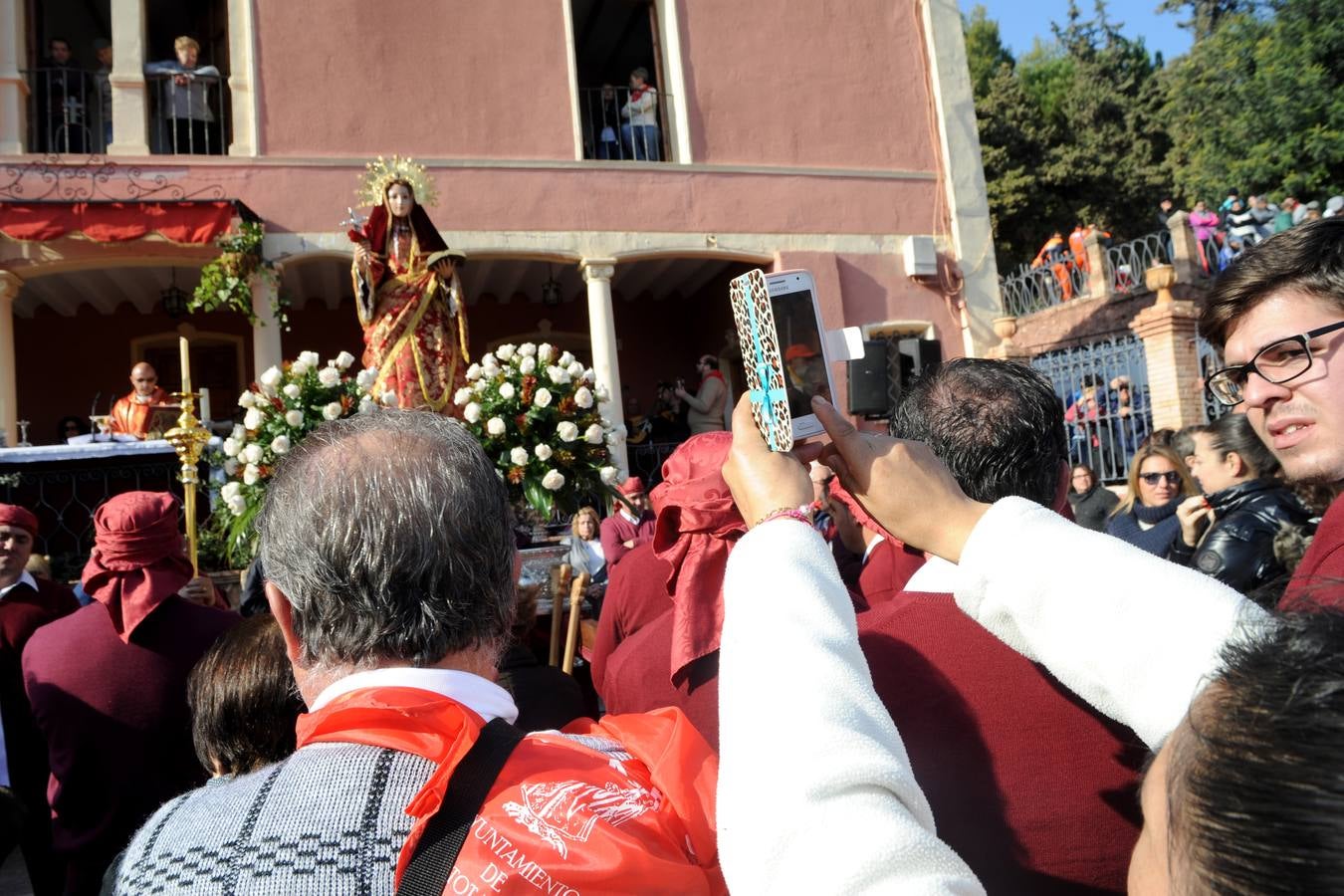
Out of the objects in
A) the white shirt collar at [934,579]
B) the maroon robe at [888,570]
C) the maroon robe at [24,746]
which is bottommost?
the maroon robe at [24,746]

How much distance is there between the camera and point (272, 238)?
432 inches

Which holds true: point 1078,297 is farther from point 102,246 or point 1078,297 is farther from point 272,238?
point 102,246

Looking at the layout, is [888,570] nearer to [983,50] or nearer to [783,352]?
[783,352]

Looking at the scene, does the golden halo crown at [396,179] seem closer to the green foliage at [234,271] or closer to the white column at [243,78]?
the green foliage at [234,271]

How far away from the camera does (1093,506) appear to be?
678cm

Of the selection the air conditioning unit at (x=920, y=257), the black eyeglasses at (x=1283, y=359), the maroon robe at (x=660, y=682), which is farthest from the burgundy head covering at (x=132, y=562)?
the air conditioning unit at (x=920, y=257)

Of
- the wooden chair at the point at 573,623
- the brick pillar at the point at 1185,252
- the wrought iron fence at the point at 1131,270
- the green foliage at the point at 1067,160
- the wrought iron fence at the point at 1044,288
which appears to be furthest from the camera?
the green foliage at the point at 1067,160

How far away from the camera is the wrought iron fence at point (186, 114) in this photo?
37.1ft

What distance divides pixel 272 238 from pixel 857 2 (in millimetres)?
8213

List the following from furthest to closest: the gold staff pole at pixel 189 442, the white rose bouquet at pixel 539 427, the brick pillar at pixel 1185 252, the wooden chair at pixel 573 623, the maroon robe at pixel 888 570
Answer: the brick pillar at pixel 1185 252
the gold staff pole at pixel 189 442
the white rose bouquet at pixel 539 427
the wooden chair at pixel 573 623
the maroon robe at pixel 888 570

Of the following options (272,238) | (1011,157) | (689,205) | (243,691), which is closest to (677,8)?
(689,205)

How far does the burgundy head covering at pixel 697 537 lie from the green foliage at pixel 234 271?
886cm

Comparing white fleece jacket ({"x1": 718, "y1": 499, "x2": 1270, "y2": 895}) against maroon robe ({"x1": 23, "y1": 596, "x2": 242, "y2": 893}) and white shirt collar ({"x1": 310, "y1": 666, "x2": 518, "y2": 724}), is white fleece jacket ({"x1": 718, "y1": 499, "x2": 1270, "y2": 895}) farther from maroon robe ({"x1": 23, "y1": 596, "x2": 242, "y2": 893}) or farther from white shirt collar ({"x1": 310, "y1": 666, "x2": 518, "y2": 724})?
maroon robe ({"x1": 23, "y1": 596, "x2": 242, "y2": 893})

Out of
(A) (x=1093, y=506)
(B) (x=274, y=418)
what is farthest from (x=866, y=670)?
(A) (x=1093, y=506)
